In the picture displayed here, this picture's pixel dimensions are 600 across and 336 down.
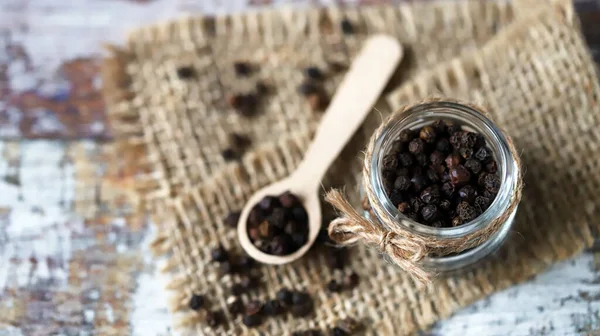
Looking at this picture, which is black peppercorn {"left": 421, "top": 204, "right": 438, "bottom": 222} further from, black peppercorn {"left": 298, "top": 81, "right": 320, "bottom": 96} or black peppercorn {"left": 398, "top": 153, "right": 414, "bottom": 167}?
black peppercorn {"left": 298, "top": 81, "right": 320, "bottom": 96}

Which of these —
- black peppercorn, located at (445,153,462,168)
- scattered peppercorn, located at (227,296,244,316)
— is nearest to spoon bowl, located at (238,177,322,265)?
scattered peppercorn, located at (227,296,244,316)

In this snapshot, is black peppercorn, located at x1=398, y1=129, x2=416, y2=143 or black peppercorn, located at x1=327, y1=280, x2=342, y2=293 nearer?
black peppercorn, located at x1=398, y1=129, x2=416, y2=143

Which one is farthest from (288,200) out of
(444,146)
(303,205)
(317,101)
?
(444,146)

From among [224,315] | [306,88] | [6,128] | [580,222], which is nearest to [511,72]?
[580,222]

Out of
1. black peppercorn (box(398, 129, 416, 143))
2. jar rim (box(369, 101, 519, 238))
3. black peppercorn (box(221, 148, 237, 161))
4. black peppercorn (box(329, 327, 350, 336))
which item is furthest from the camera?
black peppercorn (box(221, 148, 237, 161))

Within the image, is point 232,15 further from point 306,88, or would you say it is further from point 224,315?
point 224,315

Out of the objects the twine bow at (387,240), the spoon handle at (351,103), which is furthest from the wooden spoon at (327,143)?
the twine bow at (387,240)

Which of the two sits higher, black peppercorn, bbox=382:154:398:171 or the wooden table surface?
the wooden table surface
